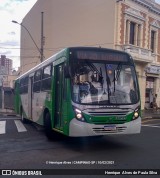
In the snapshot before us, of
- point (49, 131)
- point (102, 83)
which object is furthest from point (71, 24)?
point (102, 83)

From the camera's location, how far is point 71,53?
33.0 feet

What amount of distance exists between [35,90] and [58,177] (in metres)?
8.46

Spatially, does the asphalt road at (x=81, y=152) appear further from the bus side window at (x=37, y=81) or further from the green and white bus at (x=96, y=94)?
the bus side window at (x=37, y=81)

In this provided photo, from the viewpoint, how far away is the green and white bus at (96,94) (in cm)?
947

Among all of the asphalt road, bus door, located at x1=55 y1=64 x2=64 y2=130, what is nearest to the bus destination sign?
bus door, located at x1=55 y1=64 x2=64 y2=130

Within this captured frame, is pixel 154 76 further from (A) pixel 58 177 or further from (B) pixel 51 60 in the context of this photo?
(A) pixel 58 177

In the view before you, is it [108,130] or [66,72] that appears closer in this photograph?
[108,130]

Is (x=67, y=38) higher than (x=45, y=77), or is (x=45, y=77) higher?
(x=67, y=38)

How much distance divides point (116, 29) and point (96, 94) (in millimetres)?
18395

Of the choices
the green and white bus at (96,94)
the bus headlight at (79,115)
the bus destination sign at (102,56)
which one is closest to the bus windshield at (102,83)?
the green and white bus at (96,94)

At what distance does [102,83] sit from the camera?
9.80 meters

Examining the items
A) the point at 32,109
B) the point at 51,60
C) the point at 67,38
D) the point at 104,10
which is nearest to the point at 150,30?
the point at 104,10

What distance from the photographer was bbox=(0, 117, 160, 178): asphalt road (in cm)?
792

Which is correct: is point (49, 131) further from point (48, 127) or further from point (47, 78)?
point (47, 78)
